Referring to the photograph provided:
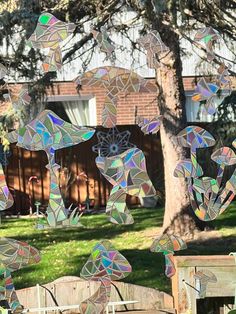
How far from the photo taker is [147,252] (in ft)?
22.3

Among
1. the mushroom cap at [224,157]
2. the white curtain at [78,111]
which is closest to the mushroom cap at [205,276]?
the mushroom cap at [224,157]

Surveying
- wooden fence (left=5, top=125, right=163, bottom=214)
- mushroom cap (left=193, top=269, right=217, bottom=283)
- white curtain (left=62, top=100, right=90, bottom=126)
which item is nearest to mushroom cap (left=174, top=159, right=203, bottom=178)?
mushroom cap (left=193, top=269, right=217, bottom=283)

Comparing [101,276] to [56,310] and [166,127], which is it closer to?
[56,310]

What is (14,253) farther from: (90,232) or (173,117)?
(90,232)

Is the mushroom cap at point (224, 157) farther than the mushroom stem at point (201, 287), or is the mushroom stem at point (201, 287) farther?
the mushroom cap at point (224, 157)

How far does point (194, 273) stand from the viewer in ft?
8.02

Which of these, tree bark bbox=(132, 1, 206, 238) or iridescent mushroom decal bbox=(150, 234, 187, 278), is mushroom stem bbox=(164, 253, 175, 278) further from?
tree bark bbox=(132, 1, 206, 238)

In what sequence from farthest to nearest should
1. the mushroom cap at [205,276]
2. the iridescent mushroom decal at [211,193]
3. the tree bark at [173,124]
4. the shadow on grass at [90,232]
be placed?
1. the shadow on grass at [90,232]
2. the tree bark at [173,124]
3. the iridescent mushroom decal at [211,193]
4. the mushroom cap at [205,276]

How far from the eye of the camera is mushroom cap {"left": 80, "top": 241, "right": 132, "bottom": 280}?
2.29 m

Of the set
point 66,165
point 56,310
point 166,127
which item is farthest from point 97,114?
point 56,310

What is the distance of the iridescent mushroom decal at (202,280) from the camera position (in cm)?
238

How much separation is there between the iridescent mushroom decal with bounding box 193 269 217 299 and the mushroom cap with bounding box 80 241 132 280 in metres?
0.32

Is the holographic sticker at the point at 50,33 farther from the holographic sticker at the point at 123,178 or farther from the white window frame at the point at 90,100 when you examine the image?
the white window frame at the point at 90,100

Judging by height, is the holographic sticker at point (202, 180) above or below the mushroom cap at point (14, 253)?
above
